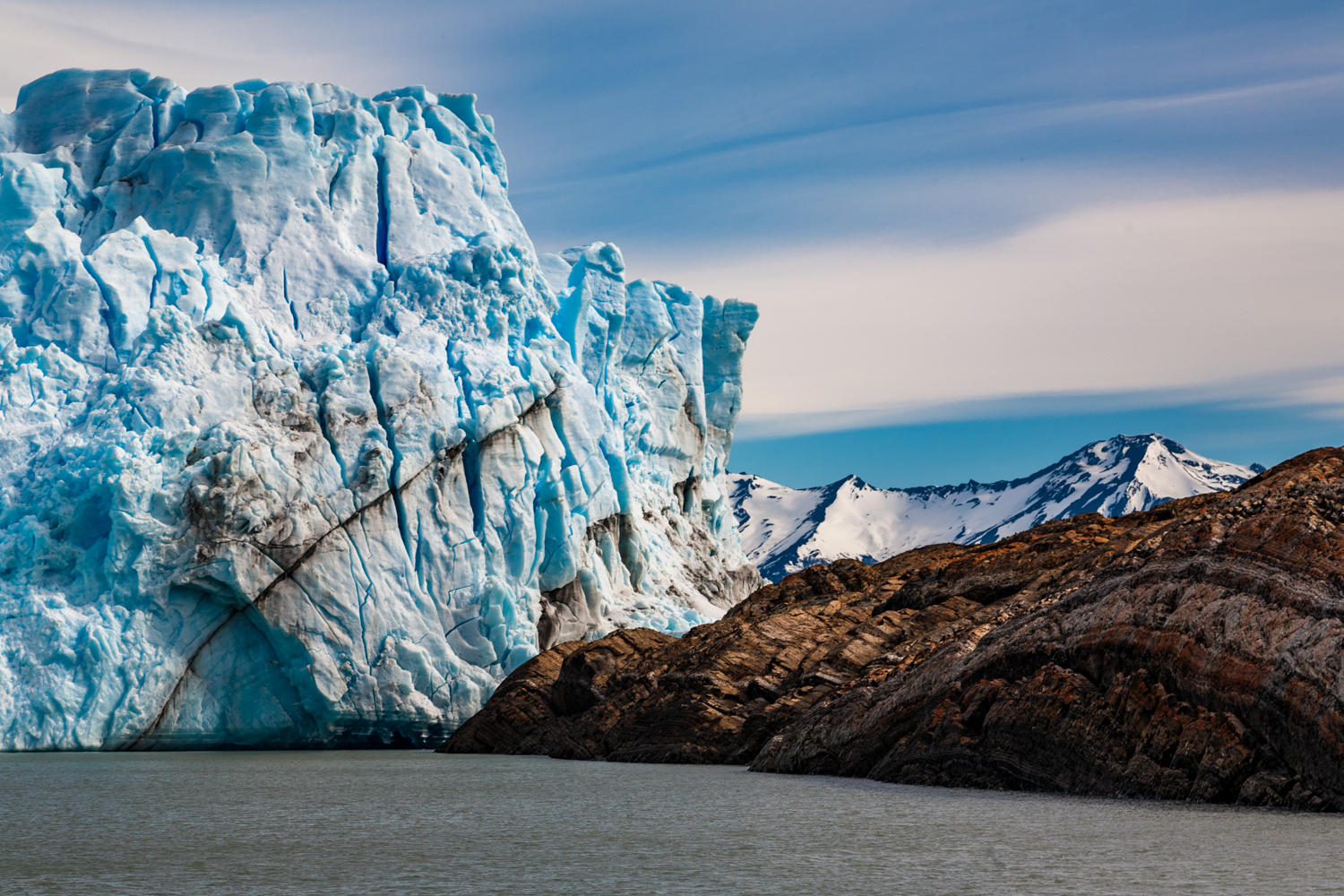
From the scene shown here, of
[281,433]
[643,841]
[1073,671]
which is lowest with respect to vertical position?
[643,841]

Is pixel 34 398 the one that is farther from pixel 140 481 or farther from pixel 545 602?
pixel 545 602

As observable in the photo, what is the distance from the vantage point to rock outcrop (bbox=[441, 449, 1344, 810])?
1206 cm

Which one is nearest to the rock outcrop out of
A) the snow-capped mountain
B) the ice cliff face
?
the ice cliff face

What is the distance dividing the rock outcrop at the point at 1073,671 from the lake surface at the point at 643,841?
68 centimetres

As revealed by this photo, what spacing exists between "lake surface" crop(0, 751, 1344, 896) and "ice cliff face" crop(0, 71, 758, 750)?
9227 mm

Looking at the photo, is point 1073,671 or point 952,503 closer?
point 1073,671

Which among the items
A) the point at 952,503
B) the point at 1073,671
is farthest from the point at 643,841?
the point at 952,503

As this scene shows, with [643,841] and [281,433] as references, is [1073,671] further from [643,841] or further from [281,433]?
[281,433]

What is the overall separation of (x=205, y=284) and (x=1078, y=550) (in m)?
20.1

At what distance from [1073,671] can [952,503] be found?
13887 cm

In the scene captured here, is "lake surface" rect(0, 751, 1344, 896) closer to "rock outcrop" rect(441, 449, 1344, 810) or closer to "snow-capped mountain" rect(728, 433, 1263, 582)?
"rock outcrop" rect(441, 449, 1344, 810)

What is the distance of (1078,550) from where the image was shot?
20734 mm

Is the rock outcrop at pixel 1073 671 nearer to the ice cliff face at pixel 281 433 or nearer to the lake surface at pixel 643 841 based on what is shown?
the lake surface at pixel 643 841

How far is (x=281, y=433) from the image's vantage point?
2827 cm
